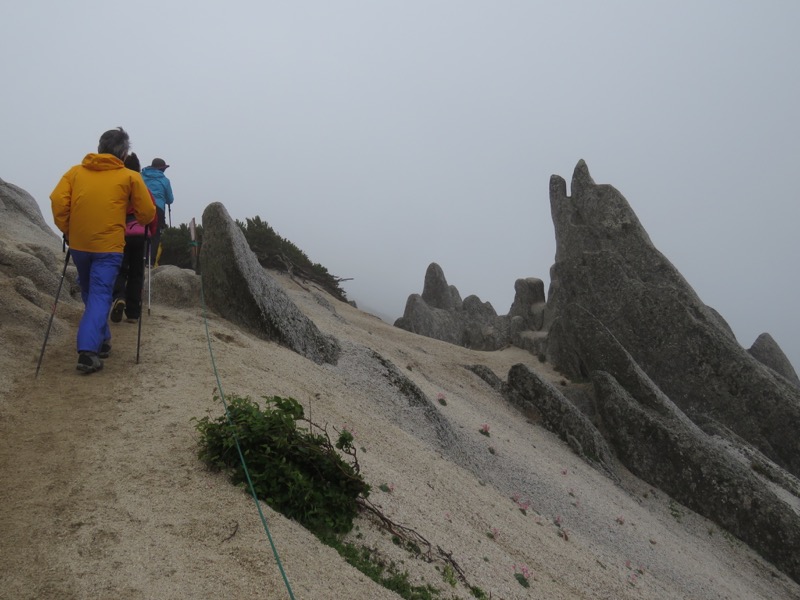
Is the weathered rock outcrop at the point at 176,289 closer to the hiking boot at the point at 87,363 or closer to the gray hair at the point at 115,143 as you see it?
the gray hair at the point at 115,143

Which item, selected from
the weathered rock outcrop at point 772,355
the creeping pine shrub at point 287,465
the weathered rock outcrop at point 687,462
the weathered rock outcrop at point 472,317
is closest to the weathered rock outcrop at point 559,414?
the weathered rock outcrop at point 687,462

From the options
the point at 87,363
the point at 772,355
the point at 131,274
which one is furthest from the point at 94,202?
the point at 772,355

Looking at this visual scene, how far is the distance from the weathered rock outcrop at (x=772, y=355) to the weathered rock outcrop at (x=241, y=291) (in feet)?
104

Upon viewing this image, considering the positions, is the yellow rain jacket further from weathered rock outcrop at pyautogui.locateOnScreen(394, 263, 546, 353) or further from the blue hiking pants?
weathered rock outcrop at pyautogui.locateOnScreen(394, 263, 546, 353)

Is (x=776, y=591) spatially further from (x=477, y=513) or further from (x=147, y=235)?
(x=147, y=235)

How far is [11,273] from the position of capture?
Result: 11.0 metres

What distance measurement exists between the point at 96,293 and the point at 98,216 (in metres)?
1.15

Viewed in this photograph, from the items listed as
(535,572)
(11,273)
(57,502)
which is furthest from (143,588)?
(11,273)

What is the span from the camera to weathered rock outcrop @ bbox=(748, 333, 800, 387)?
35.2 m

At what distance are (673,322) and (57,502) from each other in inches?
886

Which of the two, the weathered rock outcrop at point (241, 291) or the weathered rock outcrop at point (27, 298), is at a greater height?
the weathered rock outcrop at point (241, 291)

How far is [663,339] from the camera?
75.5ft

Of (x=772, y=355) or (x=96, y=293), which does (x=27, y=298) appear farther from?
(x=772, y=355)

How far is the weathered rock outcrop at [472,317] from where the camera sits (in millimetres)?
35094
